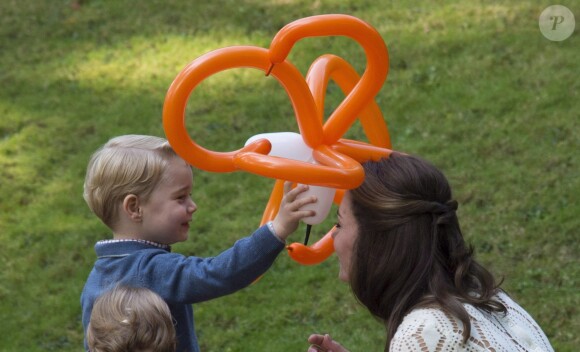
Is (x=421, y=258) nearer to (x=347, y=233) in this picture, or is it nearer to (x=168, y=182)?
(x=347, y=233)

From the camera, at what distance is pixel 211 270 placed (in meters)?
3.23

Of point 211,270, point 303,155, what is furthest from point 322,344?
point 303,155

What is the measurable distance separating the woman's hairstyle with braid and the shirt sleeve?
11.7 inches

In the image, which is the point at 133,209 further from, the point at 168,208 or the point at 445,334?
the point at 445,334

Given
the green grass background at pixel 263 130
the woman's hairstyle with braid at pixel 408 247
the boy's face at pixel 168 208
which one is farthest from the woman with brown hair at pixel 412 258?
the green grass background at pixel 263 130

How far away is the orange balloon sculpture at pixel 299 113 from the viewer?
9.76 ft

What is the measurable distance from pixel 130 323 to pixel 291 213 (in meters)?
0.61

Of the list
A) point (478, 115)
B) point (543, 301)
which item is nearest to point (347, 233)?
point (543, 301)

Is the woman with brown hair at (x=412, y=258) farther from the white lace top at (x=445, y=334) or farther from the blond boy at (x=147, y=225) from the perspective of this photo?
the blond boy at (x=147, y=225)

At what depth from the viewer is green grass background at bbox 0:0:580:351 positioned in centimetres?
594

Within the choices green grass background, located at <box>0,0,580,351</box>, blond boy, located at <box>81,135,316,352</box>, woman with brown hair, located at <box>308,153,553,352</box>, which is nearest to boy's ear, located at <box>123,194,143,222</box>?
blond boy, located at <box>81,135,316,352</box>

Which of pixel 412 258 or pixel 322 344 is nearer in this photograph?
pixel 412 258

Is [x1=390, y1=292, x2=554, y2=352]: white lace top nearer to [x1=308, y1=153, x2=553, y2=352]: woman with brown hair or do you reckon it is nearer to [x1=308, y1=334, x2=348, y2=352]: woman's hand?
[x1=308, y1=153, x2=553, y2=352]: woman with brown hair

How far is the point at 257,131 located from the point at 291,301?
213cm
